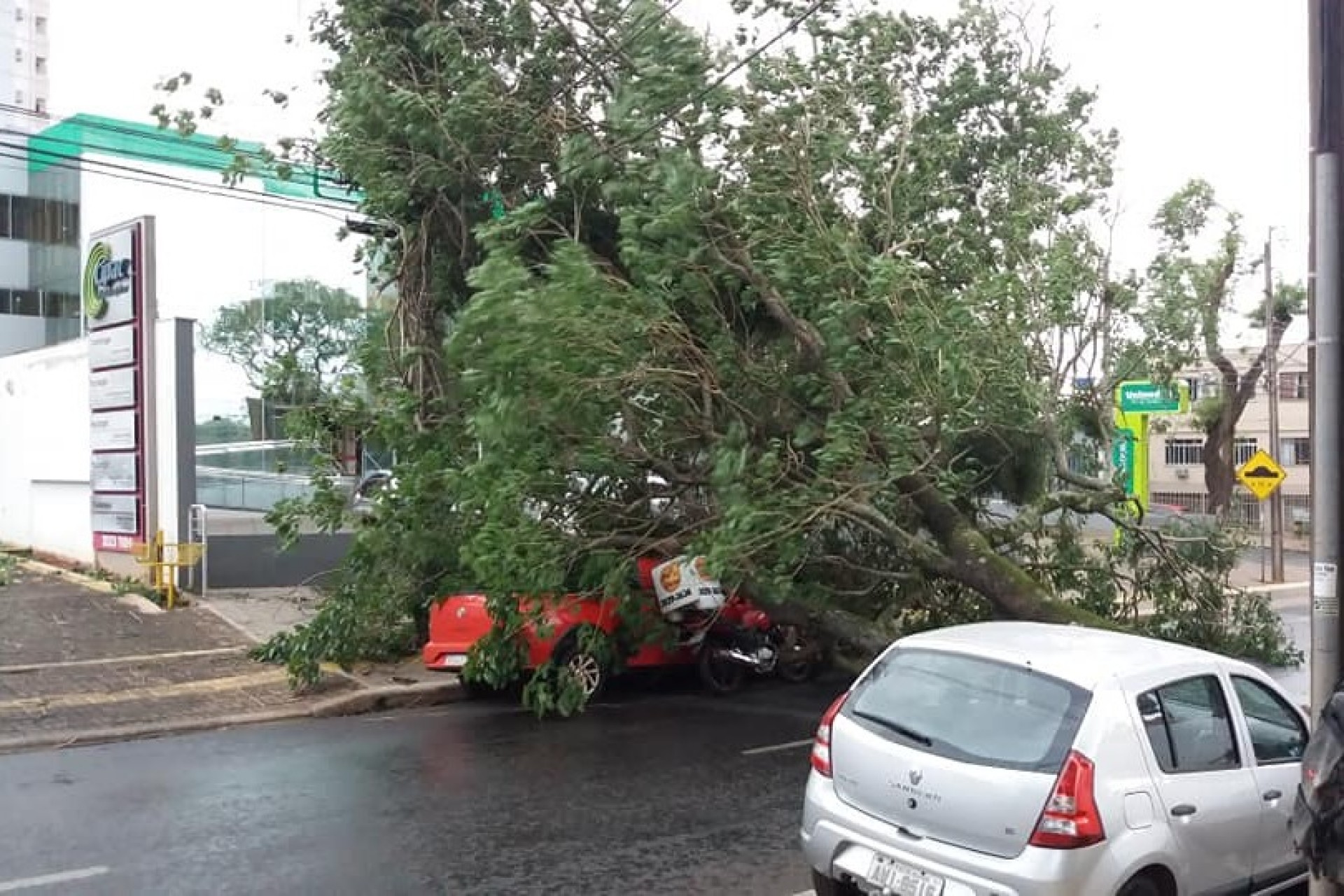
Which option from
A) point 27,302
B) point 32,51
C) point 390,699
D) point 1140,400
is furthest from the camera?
point 32,51

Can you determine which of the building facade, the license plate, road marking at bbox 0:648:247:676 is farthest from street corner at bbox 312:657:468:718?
the building facade

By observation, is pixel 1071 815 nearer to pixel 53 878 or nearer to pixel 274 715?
pixel 53 878

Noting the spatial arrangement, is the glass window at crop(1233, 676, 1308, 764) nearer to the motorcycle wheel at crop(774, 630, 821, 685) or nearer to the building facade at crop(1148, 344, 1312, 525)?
the motorcycle wheel at crop(774, 630, 821, 685)

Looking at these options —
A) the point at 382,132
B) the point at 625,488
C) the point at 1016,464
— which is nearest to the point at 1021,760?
the point at 625,488

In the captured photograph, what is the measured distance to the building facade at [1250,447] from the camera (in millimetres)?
46594

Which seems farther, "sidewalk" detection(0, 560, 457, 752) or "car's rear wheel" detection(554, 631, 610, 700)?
"car's rear wheel" detection(554, 631, 610, 700)

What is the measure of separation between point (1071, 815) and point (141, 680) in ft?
32.7

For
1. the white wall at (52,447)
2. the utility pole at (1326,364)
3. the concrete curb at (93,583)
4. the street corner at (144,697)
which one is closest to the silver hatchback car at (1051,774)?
the utility pole at (1326,364)

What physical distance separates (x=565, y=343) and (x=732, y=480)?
5.77ft

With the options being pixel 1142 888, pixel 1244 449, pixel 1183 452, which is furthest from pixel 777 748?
pixel 1183 452

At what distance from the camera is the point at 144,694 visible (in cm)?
1113

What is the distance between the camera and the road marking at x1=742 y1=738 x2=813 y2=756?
9273mm

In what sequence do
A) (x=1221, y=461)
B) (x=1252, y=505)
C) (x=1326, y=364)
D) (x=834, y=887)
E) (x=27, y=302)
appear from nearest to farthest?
1. (x=834, y=887)
2. (x=1326, y=364)
3. (x=1221, y=461)
4. (x=27, y=302)
5. (x=1252, y=505)

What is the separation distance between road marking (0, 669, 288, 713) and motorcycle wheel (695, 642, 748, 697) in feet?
14.1
